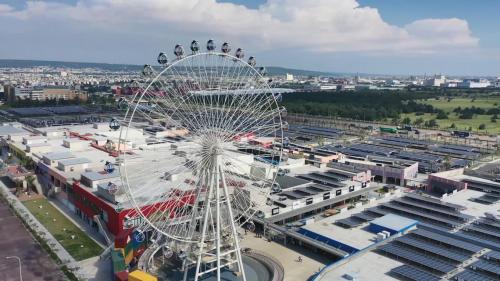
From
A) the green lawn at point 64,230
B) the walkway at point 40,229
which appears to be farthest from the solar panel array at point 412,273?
the green lawn at point 64,230

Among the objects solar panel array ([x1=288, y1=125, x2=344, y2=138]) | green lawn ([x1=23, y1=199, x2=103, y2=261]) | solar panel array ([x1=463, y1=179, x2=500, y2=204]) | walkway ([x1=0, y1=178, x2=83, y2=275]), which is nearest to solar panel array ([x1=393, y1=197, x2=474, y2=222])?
solar panel array ([x1=463, y1=179, x2=500, y2=204])

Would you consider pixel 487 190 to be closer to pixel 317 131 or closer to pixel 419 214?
pixel 419 214

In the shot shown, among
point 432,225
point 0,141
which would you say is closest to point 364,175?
point 432,225

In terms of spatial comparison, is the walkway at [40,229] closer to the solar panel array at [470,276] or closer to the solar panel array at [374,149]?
the solar panel array at [470,276]

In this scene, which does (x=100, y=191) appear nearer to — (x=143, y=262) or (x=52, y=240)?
(x=52, y=240)

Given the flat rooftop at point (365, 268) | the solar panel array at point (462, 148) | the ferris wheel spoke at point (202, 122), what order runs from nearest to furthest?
the ferris wheel spoke at point (202, 122)
the flat rooftop at point (365, 268)
the solar panel array at point (462, 148)

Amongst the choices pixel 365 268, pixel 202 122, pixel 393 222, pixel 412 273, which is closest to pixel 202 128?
pixel 202 122
